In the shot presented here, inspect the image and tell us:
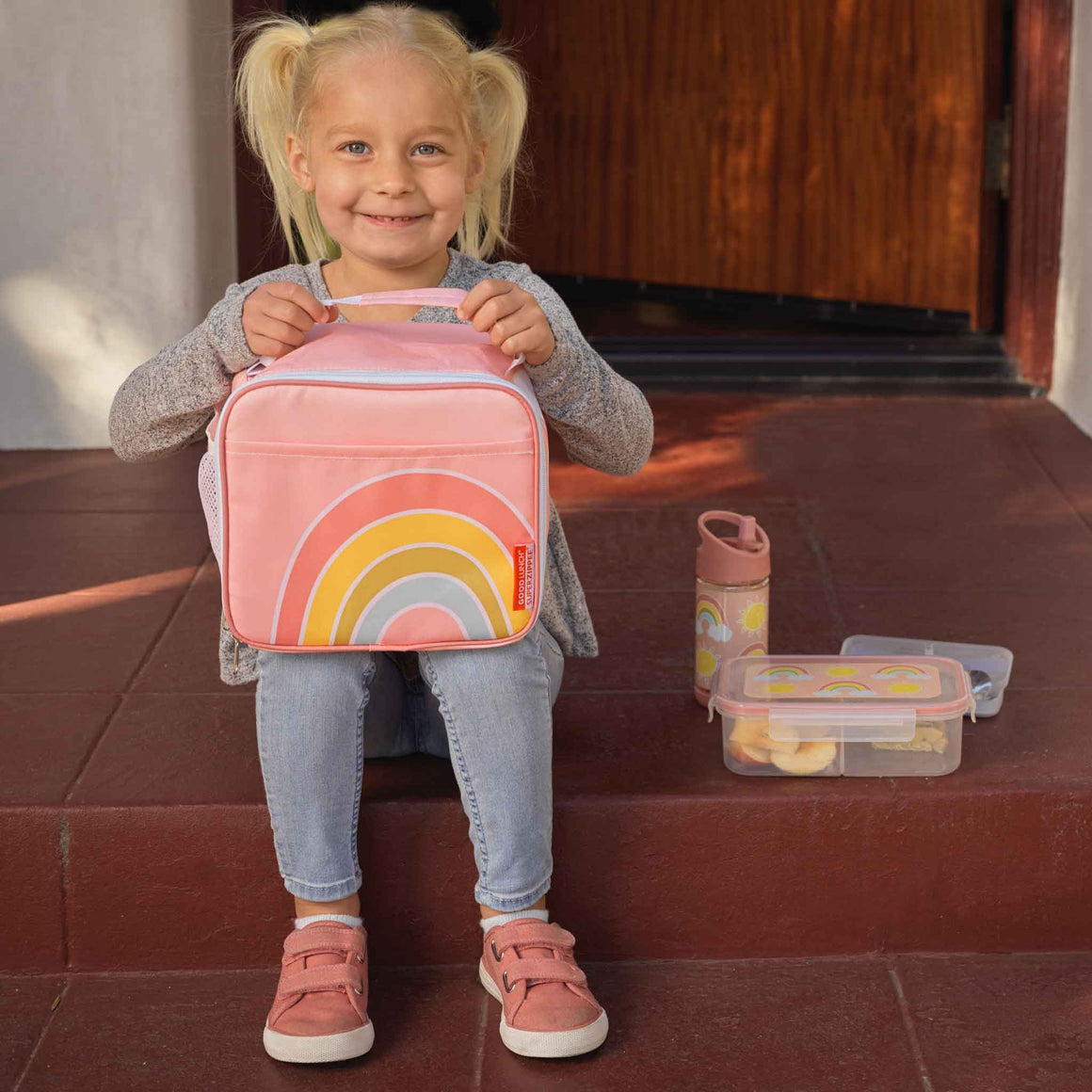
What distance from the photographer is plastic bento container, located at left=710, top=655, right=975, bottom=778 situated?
7.61ft

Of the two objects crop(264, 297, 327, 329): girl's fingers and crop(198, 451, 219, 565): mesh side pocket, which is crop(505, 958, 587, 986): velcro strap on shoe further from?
crop(264, 297, 327, 329): girl's fingers

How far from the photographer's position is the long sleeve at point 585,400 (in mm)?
2111

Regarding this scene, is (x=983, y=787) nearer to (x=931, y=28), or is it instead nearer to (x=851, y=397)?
(x=851, y=397)

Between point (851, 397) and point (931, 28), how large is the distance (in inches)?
51.9

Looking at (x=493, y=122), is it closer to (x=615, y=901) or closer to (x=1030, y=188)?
(x=615, y=901)

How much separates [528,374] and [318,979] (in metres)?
0.83

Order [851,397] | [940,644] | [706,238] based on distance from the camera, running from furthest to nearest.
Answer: [706,238], [851,397], [940,644]

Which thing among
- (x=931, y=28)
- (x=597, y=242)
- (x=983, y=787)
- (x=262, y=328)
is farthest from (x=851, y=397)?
(x=262, y=328)

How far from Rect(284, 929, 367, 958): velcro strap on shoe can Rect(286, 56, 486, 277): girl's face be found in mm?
912

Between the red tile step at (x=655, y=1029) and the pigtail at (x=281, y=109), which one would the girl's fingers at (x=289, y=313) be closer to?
the pigtail at (x=281, y=109)

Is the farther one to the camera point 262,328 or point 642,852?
point 642,852

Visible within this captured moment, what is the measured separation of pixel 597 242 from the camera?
658 cm

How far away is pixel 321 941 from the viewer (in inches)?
84.5

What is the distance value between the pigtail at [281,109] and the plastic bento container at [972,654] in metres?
1.10
